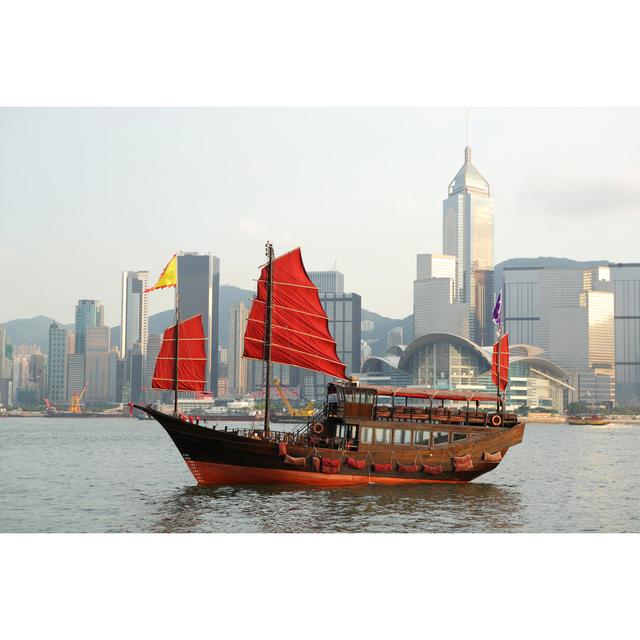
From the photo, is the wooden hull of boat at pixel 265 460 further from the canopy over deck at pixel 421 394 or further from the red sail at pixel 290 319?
the red sail at pixel 290 319

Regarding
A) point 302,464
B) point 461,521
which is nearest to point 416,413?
point 302,464

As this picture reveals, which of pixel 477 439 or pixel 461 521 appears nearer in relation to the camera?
pixel 461 521

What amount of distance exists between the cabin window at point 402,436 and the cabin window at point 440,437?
117cm

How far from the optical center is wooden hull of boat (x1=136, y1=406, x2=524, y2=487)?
122ft

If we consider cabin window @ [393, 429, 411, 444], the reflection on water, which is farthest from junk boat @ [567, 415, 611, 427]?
cabin window @ [393, 429, 411, 444]

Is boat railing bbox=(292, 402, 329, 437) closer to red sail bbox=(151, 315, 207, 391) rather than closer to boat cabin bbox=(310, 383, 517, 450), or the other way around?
boat cabin bbox=(310, 383, 517, 450)

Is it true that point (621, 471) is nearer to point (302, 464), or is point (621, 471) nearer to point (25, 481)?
point (302, 464)

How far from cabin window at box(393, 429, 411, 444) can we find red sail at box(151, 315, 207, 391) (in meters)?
9.31

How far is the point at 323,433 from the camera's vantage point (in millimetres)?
38969

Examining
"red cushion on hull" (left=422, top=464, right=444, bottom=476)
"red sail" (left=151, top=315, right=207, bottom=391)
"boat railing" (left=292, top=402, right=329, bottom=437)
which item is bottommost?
"red cushion on hull" (left=422, top=464, right=444, bottom=476)

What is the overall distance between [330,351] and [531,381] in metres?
164

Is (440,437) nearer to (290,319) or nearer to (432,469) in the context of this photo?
(432,469)

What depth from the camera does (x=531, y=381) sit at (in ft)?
654

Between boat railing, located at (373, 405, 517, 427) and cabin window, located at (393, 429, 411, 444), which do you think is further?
boat railing, located at (373, 405, 517, 427)
